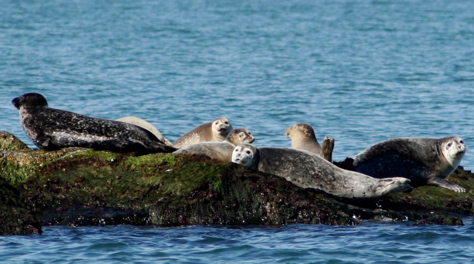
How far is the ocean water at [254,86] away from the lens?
7523 millimetres

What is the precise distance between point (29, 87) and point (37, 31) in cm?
1928

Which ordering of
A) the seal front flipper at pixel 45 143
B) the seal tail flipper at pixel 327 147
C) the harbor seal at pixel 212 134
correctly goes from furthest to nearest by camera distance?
the harbor seal at pixel 212 134 → the seal tail flipper at pixel 327 147 → the seal front flipper at pixel 45 143

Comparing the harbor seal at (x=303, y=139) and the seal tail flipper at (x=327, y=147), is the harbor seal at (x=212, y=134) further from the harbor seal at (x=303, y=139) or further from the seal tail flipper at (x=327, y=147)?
the seal tail flipper at (x=327, y=147)

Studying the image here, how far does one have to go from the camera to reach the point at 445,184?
966 cm

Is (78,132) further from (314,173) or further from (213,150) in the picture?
(314,173)

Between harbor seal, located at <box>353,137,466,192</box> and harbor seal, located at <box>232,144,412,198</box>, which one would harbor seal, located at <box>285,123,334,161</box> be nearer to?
harbor seal, located at <box>353,137,466,192</box>

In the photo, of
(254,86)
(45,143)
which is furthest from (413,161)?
(254,86)

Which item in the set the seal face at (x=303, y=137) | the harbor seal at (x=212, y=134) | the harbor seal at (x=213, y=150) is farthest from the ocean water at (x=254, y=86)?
the harbor seal at (x=212, y=134)

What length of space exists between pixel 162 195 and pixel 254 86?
655 inches

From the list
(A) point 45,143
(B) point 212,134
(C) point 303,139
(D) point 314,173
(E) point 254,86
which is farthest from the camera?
(E) point 254,86

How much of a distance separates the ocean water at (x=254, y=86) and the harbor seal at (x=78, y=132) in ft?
5.43

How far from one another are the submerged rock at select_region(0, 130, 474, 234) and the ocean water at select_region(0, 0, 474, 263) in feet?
0.66

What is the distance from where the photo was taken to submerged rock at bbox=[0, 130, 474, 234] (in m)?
8.21

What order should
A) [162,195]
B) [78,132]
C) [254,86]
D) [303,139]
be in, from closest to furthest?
[162,195], [78,132], [303,139], [254,86]
